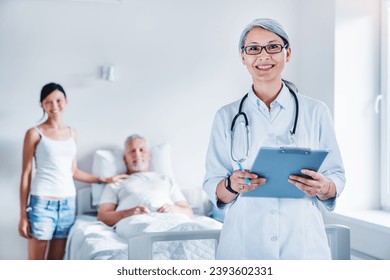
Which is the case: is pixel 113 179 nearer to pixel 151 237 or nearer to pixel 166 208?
pixel 166 208

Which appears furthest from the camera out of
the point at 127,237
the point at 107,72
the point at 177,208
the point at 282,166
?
the point at 177,208

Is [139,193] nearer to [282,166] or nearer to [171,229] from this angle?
[171,229]

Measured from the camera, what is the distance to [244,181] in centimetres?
105

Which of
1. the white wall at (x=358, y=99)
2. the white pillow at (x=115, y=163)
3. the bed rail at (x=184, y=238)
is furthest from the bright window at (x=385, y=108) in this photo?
the white pillow at (x=115, y=163)

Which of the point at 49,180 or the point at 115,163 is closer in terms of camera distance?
the point at 49,180

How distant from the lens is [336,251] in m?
1.39

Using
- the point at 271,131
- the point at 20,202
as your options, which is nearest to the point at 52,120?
the point at 20,202

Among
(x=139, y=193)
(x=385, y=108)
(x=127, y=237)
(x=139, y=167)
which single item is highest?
(x=385, y=108)

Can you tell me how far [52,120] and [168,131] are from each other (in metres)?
0.55

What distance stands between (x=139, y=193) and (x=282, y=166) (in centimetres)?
140

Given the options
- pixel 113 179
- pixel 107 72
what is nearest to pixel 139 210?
pixel 113 179

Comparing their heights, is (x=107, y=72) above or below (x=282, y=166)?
above

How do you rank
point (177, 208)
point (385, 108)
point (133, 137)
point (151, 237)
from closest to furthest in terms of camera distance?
point (151, 237)
point (385, 108)
point (177, 208)
point (133, 137)
